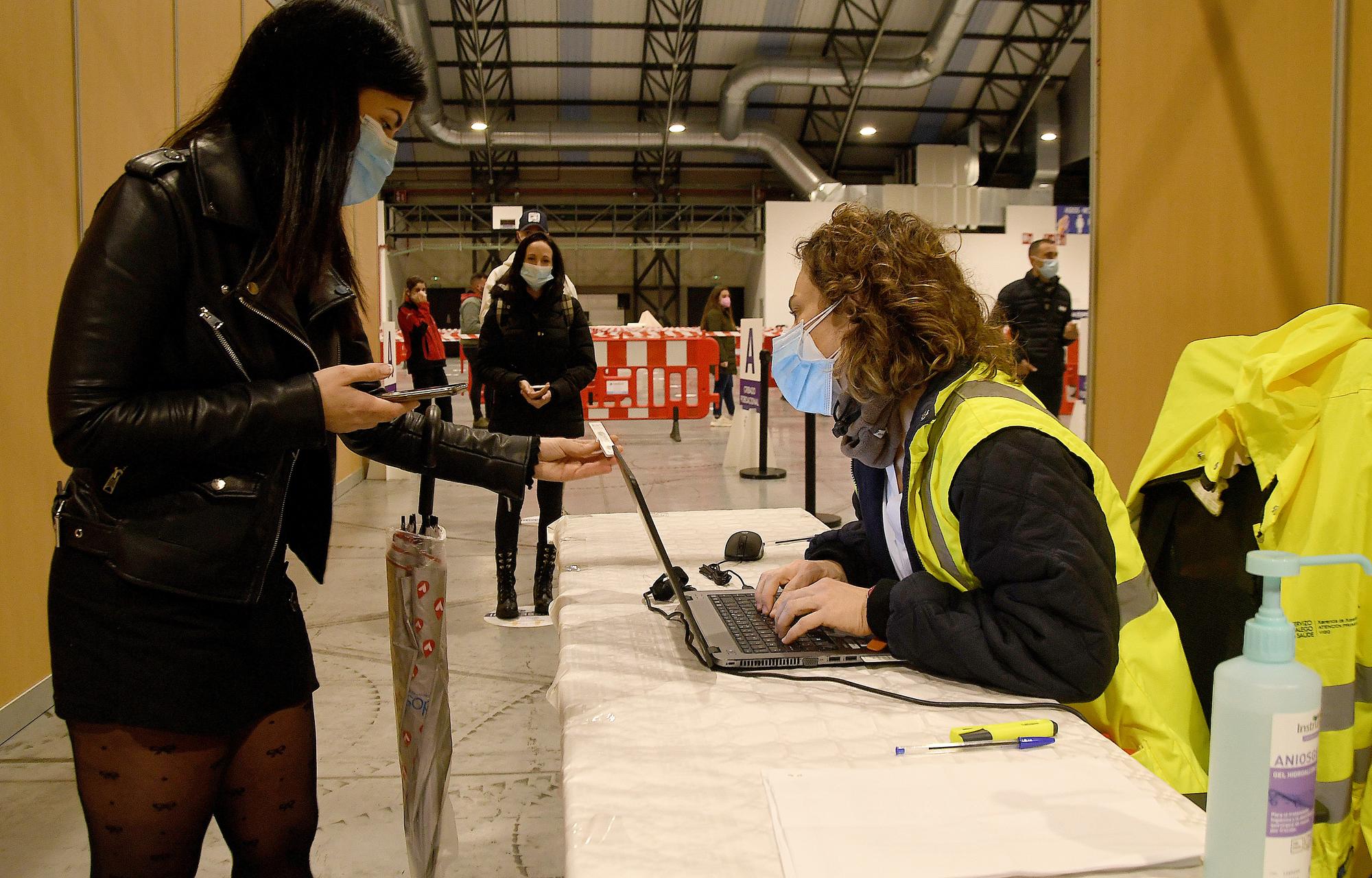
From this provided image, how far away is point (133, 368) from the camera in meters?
0.98

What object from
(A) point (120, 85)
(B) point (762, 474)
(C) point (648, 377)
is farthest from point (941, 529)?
(C) point (648, 377)

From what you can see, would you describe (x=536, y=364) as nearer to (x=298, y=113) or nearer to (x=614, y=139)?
(x=298, y=113)

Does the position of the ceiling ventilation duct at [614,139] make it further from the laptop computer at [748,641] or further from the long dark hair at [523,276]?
the laptop computer at [748,641]

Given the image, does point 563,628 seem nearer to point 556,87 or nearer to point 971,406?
point 971,406

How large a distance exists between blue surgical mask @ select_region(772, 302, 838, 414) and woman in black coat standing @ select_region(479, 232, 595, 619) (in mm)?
2103

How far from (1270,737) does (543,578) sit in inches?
131

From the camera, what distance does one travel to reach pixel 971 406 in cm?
125

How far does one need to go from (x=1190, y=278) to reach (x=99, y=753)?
8.90ft

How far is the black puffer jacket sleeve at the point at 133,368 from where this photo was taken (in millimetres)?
957

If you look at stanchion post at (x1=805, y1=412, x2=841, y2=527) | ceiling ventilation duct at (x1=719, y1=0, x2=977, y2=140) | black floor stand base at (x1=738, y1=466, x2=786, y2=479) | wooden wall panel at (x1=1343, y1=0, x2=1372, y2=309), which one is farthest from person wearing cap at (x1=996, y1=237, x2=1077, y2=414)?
ceiling ventilation duct at (x1=719, y1=0, x2=977, y2=140)

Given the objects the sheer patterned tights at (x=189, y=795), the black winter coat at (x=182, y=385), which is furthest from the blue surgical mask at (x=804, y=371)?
the sheer patterned tights at (x=189, y=795)

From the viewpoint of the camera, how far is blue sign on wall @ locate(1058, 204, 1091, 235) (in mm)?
16047

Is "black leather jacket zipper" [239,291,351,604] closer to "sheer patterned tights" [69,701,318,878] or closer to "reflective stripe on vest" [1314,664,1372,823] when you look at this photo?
"sheer patterned tights" [69,701,318,878]

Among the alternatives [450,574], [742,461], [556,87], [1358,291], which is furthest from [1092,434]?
[556,87]
